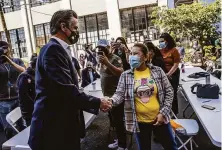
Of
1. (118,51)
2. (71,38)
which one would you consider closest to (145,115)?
(71,38)

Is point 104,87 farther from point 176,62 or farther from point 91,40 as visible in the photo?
→ point 91,40

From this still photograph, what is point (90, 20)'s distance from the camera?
67.4ft

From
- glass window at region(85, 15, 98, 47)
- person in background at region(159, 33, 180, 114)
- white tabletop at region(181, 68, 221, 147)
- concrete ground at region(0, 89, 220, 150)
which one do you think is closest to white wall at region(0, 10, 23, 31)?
glass window at region(85, 15, 98, 47)

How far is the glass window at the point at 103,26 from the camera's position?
1998cm

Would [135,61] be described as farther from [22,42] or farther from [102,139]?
[22,42]

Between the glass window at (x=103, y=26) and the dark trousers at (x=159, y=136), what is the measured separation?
1728cm

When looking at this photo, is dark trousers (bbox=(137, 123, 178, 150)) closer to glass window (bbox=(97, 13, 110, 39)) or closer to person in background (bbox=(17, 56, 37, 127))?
person in background (bbox=(17, 56, 37, 127))

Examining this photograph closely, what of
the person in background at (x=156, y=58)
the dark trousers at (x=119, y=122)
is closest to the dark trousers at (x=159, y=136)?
the dark trousers at (x=119, y=122)

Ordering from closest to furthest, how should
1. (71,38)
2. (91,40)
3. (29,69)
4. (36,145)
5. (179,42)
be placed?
1. (36,145)
2. (71,38)
3. (29,69)
4. (179,42)
5. (91,40)

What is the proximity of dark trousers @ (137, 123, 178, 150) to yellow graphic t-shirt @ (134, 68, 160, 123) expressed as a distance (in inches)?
3.7

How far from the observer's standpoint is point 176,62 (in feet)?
17.1

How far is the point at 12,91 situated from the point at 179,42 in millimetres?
10060

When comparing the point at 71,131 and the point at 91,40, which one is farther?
the point at 91,40

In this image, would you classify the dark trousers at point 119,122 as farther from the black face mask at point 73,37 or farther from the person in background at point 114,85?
the black face mask at point 73,37
